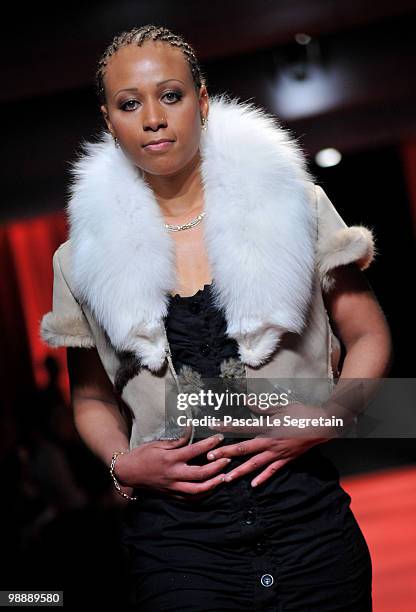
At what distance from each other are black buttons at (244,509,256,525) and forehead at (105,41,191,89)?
31.5 inches

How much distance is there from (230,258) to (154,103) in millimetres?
316

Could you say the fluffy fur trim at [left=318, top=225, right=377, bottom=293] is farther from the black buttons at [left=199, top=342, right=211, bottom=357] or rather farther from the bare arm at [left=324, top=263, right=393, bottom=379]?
the black buttons at [left=199, top=342, right=211, bottom=357]

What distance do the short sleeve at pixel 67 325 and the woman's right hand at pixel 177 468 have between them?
0.31m

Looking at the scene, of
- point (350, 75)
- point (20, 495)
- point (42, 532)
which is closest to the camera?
point (42, 532)

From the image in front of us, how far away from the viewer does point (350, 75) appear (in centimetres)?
621

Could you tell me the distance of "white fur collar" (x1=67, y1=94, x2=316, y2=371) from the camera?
1862 mm

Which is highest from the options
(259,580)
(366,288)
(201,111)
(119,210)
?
(201,111)

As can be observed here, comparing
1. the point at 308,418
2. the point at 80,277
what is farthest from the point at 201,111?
the point at 308,418

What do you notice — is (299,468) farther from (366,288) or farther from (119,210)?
(119,210)

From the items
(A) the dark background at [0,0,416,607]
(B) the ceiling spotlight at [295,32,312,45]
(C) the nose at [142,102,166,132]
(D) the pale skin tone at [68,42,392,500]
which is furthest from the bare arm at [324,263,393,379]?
(B) the ceiling spotlight at [295,32,312,45]

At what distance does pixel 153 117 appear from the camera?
1.86 metres

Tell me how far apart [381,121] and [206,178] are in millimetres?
5327

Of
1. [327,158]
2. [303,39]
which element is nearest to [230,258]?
[303,39]

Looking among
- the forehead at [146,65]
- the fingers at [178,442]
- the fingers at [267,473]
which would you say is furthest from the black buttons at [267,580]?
the forehead at [146,65]
